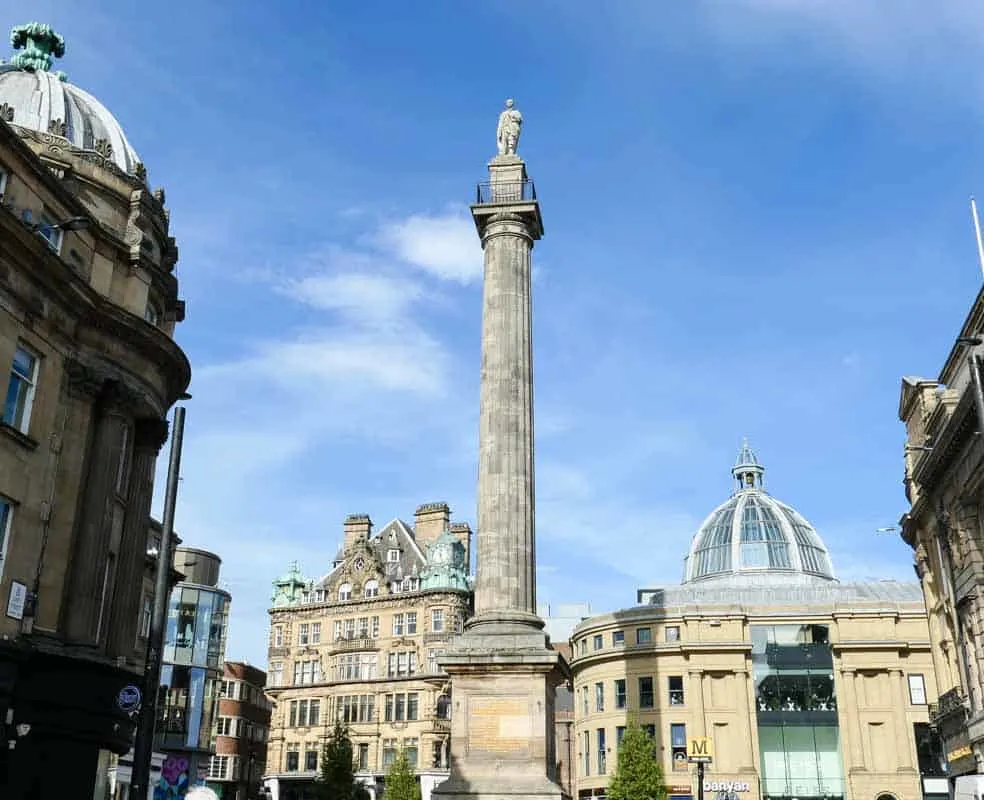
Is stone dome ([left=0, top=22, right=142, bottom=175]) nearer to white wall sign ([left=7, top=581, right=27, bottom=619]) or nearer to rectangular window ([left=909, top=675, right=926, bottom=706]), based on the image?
white wall sign ([left=7, top=581, right=27, bottom=619])

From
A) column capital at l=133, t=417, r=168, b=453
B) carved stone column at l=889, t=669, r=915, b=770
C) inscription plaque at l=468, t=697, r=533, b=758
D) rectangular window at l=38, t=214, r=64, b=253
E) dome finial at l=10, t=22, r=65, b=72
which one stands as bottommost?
inscription plaque at l=468, t=697, r=533, b=758

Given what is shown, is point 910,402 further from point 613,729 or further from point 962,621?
point 613,729

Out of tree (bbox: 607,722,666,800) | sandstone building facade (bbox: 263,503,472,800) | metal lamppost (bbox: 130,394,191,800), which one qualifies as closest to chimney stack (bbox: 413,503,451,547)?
sandstone building facade (bbox: 263,503,472,800)

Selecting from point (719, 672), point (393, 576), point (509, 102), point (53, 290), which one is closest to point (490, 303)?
point (509, 102)

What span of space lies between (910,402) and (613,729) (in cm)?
3037

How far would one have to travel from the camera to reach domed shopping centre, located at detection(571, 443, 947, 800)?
59469mm

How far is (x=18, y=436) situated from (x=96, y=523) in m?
3.63

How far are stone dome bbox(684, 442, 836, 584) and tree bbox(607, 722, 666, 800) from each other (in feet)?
78.2

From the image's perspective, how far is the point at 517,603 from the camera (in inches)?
1003

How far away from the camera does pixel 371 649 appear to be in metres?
76.1

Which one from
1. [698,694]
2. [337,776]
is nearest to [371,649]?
[337,776]

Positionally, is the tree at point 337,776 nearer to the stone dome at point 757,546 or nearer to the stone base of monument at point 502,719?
the stone dome at point 757,546

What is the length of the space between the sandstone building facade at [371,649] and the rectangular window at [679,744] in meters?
16.6

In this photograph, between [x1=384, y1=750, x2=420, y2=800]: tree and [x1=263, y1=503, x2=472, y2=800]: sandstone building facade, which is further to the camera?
[x1=263, y1=503, x2=472, y2=800]: sandstone building facade
